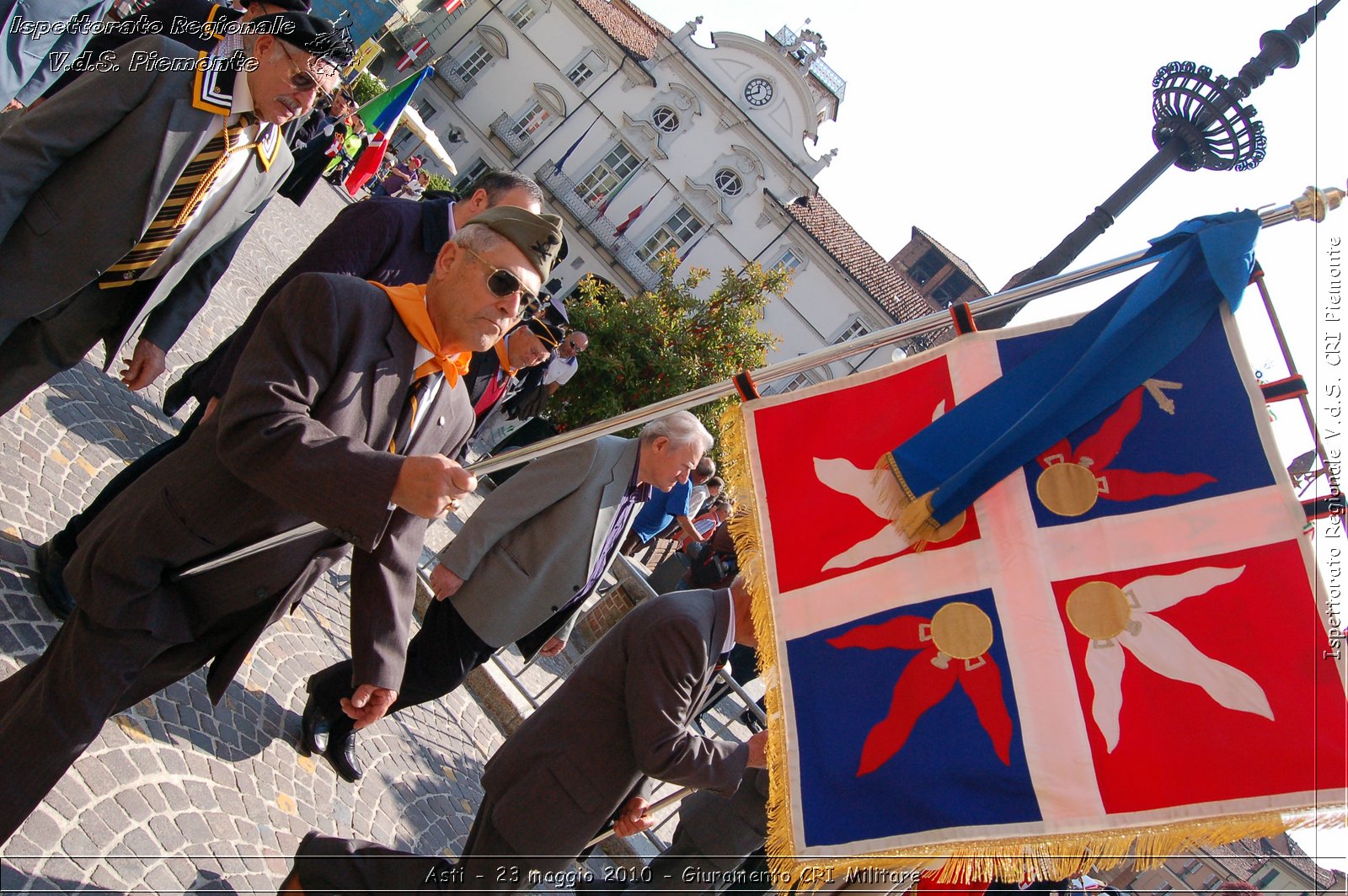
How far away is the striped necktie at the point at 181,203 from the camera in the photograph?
3275 mm

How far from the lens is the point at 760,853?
5.35 metres

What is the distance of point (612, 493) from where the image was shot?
176 inches

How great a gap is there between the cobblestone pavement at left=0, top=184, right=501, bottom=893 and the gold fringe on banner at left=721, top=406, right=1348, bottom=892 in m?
1.92

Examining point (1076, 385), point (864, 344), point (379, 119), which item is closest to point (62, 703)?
point (864, 344)

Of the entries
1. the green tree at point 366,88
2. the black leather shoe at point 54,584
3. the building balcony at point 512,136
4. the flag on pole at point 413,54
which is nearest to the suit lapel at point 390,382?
the black leather shoe at point 54,584

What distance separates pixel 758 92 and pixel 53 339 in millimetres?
39830

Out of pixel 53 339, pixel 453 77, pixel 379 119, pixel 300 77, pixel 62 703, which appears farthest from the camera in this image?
pixel 453 77

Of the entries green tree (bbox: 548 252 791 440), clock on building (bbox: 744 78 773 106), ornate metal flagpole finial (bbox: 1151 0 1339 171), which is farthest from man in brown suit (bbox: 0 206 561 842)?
clock on building (bbox: 744 78 773 106)

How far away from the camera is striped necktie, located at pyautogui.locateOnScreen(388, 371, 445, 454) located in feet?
9.47

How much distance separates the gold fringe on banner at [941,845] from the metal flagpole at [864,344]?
29cm

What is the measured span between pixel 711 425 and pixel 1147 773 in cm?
1671

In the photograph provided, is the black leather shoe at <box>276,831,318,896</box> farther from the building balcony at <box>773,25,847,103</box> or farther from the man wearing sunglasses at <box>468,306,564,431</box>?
the building balcony at <box>773,25,847,103</box>

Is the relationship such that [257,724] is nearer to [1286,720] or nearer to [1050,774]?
[1050,774]

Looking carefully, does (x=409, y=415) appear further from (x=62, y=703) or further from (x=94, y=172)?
(x=94, y=172)
